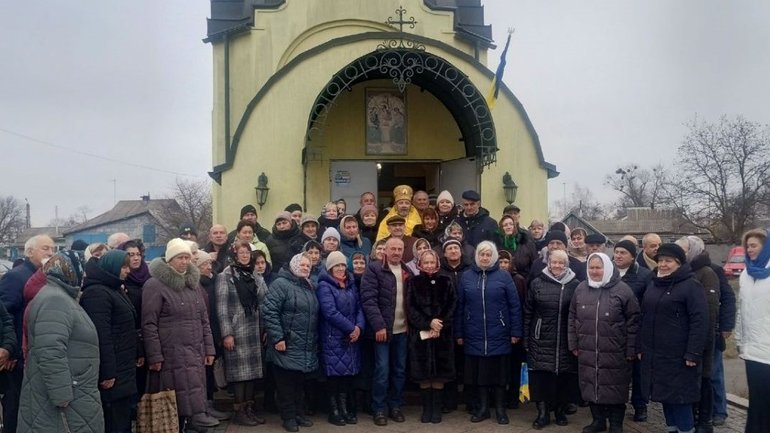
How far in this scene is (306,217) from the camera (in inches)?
309

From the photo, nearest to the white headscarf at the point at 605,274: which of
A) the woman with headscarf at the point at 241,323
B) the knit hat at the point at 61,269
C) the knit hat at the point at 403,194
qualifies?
the knit hat at the point at 403,194

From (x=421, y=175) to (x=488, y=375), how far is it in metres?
7.08

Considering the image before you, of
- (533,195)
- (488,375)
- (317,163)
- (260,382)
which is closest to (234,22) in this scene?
(317,163)

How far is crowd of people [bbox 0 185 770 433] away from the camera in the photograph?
584 cm

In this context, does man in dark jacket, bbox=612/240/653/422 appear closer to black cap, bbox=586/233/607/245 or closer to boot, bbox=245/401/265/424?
black cap, bbox=586/233/607/245

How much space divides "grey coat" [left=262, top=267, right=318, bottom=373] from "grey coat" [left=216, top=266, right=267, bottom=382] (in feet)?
0.61

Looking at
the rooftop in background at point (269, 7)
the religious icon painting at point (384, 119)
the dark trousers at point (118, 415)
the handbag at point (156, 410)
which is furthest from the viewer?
the rooftop in background at point (269, 7)

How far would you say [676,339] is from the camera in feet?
19.5

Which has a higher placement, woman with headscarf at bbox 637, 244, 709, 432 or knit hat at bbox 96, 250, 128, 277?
knit hat at bbox 96, 250, 128, 277

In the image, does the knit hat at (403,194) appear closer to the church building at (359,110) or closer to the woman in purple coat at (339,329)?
the woman in purple coat at (339,329)

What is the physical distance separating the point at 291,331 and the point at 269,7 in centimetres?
881

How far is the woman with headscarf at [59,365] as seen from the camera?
4.57 m

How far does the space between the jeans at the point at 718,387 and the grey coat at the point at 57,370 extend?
6.01 metres

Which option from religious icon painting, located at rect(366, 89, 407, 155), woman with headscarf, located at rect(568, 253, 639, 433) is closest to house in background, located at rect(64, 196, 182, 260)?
religious icon painting, located at rect(366, 89, 407, 155)
